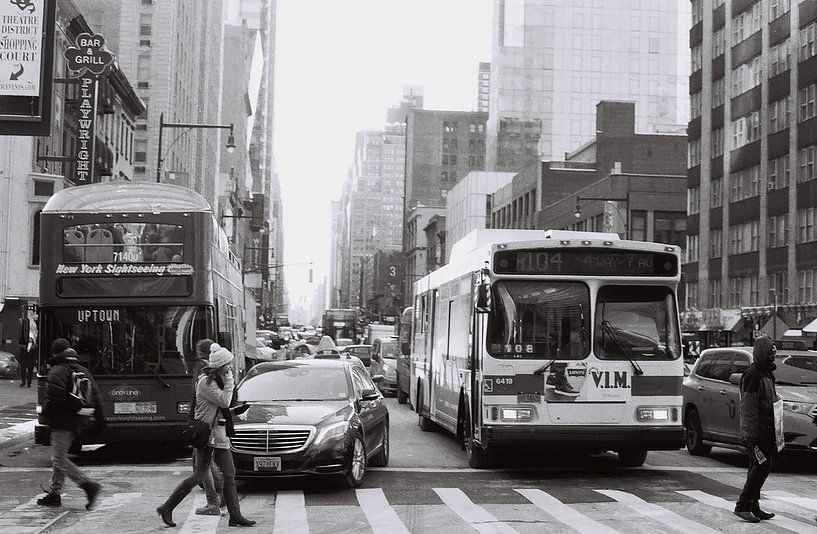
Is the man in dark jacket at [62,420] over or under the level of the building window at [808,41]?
under

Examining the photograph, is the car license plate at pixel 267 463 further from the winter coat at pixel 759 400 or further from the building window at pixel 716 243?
the building window at pixel 716 243

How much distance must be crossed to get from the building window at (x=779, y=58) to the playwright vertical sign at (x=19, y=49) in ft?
152

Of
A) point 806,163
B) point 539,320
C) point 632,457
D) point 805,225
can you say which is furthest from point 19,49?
point 806,163

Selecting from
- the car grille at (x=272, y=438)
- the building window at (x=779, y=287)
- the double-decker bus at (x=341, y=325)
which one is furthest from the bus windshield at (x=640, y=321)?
the double-decker bus at (x=341, y=325)

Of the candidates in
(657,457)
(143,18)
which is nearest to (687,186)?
(143,18)

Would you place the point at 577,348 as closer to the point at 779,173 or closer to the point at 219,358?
the point at 219,358

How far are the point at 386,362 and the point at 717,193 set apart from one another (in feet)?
118

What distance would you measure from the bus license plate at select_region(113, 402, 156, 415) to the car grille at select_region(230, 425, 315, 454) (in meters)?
4.20

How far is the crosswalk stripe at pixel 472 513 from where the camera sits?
36.2ft

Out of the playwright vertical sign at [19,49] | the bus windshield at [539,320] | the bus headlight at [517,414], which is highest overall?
the playwright vertical sign at [19,49]

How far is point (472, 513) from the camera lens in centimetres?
1203

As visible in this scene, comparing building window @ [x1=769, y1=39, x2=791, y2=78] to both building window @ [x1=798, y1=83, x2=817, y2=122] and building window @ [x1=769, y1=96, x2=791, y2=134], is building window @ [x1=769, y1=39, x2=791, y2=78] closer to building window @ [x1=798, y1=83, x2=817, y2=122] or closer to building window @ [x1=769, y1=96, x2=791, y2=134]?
building window @ [x1=769, y1=96, x2=791, y2=134]

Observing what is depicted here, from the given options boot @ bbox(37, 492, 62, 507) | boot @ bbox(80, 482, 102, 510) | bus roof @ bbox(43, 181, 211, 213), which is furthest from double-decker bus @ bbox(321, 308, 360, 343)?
boot @ bbox(80, 482, 102, 510)

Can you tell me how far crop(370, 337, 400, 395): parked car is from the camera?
36312 millimetres
